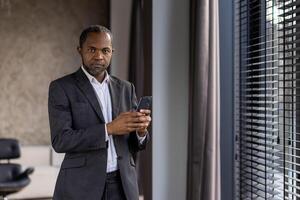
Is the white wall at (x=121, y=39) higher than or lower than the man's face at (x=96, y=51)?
higher

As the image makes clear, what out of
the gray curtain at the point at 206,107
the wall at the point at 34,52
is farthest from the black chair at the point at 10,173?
the gray curtain at the point at 206,107

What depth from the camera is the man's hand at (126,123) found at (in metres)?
1.24

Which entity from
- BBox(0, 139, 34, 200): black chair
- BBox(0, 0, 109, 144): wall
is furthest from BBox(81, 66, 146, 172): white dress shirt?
BBox(0, 0, 109, 144): wall

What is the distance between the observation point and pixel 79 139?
4.06 feet

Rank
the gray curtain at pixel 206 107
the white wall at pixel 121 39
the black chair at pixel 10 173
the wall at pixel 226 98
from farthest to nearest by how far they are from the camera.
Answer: the white wall at pixel 121 39, the black chair at pixel 10 173, the wall at pixel 226 98, the gray curtain at pixel 206 107

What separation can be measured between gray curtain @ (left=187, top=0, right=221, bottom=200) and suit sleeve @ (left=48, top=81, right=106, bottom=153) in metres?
0.77

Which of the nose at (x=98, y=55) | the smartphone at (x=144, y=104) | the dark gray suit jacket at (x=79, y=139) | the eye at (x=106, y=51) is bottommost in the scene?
the dark gray suit jacket at (x=79, y=139)

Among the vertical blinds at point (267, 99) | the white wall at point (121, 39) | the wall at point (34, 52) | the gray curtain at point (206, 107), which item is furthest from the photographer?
the wall at point (34, 52)

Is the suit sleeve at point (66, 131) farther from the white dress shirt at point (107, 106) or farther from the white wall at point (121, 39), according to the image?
the white wall at point (121, 39)

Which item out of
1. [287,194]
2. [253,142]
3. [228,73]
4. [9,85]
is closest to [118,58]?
[9,85]

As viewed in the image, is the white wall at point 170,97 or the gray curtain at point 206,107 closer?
the gray curtain at point 206,107

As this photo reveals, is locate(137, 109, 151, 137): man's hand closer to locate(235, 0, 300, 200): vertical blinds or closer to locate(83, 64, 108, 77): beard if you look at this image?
locate(83, 64, 108, 77): beard

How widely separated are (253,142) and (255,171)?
0.49 feet

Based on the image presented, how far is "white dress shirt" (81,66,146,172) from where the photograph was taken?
1322mm
